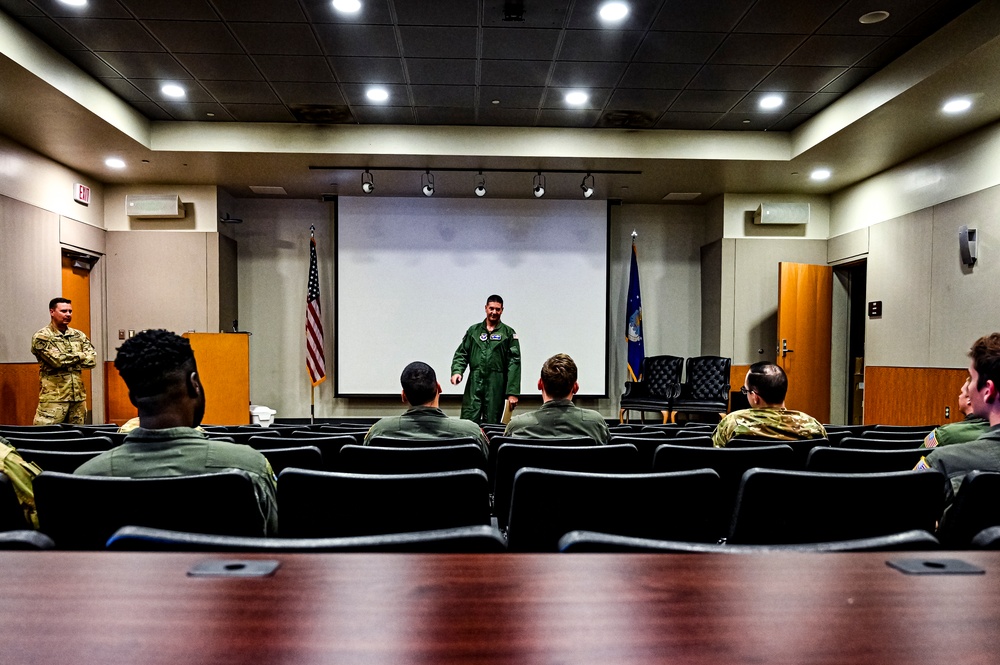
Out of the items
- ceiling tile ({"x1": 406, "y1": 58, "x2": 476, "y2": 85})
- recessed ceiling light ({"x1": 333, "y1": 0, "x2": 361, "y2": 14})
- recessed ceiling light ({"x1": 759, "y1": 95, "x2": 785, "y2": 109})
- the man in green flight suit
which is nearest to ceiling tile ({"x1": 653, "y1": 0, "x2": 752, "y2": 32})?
recessed ceiling light ({"x1": 759, "y1": 95, "x2": 785, "y2": 109})

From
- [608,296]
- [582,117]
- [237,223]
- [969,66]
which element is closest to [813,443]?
[969,66]

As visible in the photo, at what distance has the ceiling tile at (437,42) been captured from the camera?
454 cm

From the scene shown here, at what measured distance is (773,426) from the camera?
102 inches

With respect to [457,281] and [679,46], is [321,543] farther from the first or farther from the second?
[457,281]

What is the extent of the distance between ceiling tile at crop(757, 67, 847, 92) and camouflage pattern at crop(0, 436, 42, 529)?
231 inches

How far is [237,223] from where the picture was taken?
A: 8.36 m

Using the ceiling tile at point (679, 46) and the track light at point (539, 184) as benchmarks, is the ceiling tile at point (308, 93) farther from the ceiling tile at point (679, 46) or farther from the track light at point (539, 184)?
the ceiling tile at point (679, 46)

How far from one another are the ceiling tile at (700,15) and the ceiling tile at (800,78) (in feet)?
3.53

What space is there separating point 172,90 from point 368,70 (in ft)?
6.72

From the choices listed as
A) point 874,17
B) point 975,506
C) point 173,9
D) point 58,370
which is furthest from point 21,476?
point 874,17

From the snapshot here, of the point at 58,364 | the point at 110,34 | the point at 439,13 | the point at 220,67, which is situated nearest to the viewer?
the point at 439,13

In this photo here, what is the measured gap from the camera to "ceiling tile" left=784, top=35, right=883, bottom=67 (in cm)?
461

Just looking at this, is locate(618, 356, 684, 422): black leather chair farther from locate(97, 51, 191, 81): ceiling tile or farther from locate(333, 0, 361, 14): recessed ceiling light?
locate(97, 51, 191, 81): ceiling tile

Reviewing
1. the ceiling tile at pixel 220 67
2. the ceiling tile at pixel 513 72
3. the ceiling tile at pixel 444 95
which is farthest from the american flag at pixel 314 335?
the ceiling tile at pixel 513 72
